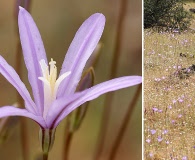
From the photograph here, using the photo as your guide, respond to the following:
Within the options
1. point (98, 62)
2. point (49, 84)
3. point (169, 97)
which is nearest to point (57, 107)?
point (49, 84)

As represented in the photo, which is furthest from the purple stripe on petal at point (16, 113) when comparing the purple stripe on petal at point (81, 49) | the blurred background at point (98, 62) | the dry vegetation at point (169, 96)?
the dry vegetation at point (169, 96)

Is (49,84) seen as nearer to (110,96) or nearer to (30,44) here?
(30,44)

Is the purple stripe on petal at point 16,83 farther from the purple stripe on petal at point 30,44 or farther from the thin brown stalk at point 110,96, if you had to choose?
the thin brown stalk at point 110,96

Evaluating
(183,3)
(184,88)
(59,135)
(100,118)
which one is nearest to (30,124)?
(59,135)

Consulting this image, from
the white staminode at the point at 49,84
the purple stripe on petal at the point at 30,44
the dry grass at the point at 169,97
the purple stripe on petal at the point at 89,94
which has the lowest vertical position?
the dry grass at the point at 169,97

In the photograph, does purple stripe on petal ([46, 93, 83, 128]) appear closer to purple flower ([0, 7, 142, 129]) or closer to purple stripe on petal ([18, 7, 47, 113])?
purple flower ([0, 7, 142, 129])

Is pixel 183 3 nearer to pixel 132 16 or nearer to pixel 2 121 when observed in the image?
pixel 132 16
